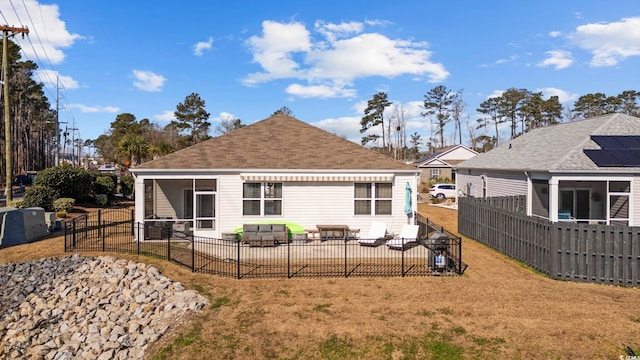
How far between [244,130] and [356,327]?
15358 mm

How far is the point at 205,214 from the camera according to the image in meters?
20.0

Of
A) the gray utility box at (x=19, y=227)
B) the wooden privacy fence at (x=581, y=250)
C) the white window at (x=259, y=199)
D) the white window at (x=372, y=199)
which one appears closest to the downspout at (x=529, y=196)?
the wooden privacy fence at (x=581, y=250)

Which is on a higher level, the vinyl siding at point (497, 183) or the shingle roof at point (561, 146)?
the shingle roof at point (561, 146)

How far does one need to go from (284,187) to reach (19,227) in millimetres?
12553

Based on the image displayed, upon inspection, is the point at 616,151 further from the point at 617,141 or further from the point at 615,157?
the point at 617,141

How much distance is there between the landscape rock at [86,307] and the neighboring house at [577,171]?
1665 cm

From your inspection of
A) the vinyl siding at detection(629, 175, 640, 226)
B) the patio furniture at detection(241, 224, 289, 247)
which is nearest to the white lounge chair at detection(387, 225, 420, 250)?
the patio furniture at detection(241, 224, 289, 247)

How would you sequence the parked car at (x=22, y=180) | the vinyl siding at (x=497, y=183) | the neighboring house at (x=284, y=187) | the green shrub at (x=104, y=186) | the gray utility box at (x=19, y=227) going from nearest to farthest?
the gray utility box at (x=19, y=227)
the neighboring house at (x=284, y=187)
the vinyl siding at (x=497, y=183)
the green shrub at (x=104, y=186)
the parked car at (x=22, y=180)

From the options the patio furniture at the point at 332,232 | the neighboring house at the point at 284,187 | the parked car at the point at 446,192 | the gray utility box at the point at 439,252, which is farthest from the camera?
the parked car at the point at 446,192

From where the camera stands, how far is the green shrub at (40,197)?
958 inches

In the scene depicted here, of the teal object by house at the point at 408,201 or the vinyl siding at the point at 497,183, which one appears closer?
the teal object by house at the point at 408,201

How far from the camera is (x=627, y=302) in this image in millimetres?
11102

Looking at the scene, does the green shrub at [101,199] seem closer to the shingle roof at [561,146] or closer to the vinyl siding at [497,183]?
the shingle roof at [561,146]

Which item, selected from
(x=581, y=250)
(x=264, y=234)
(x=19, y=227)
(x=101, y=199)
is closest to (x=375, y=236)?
(x=264, y=234)
